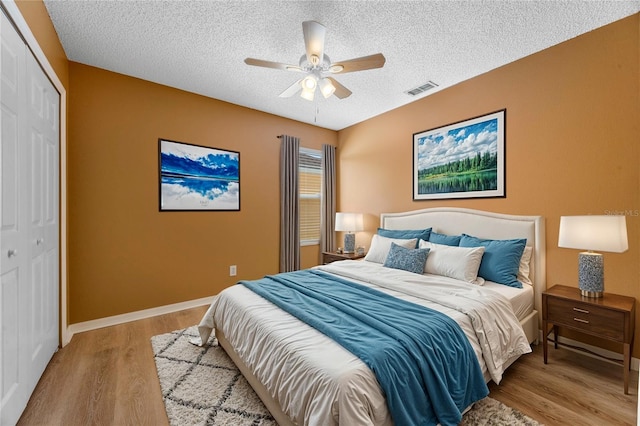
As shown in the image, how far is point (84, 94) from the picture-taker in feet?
9.68

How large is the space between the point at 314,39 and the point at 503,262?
2474 millimetres

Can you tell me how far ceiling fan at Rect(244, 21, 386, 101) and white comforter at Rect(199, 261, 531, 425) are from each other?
1747mm

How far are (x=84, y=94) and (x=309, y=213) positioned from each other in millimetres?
3218

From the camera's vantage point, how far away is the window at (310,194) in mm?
4801

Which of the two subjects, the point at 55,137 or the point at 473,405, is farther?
the point at 55,137

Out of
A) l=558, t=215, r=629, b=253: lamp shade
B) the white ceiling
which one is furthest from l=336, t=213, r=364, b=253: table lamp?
l=558, t=215, r=629, b=253: lamp shade

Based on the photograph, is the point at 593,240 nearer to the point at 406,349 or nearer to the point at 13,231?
the point at 406,349

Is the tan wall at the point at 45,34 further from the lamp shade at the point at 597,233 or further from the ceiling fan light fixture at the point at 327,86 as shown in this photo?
the lamp shade at the point at 597,233

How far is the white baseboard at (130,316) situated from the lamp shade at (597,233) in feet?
12.7

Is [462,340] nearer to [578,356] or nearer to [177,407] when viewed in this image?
[578,356]

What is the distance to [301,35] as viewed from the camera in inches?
95.4

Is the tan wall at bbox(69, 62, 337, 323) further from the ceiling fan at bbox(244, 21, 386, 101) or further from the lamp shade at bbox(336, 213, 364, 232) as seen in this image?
the ceiling fan at bbox(244, 21, 386, 101)

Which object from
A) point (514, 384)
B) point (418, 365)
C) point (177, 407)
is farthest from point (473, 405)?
point (177, 407)

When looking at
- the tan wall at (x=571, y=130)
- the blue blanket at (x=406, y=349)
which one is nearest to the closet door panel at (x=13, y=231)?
the blue blanket at (x=406, y=349)
